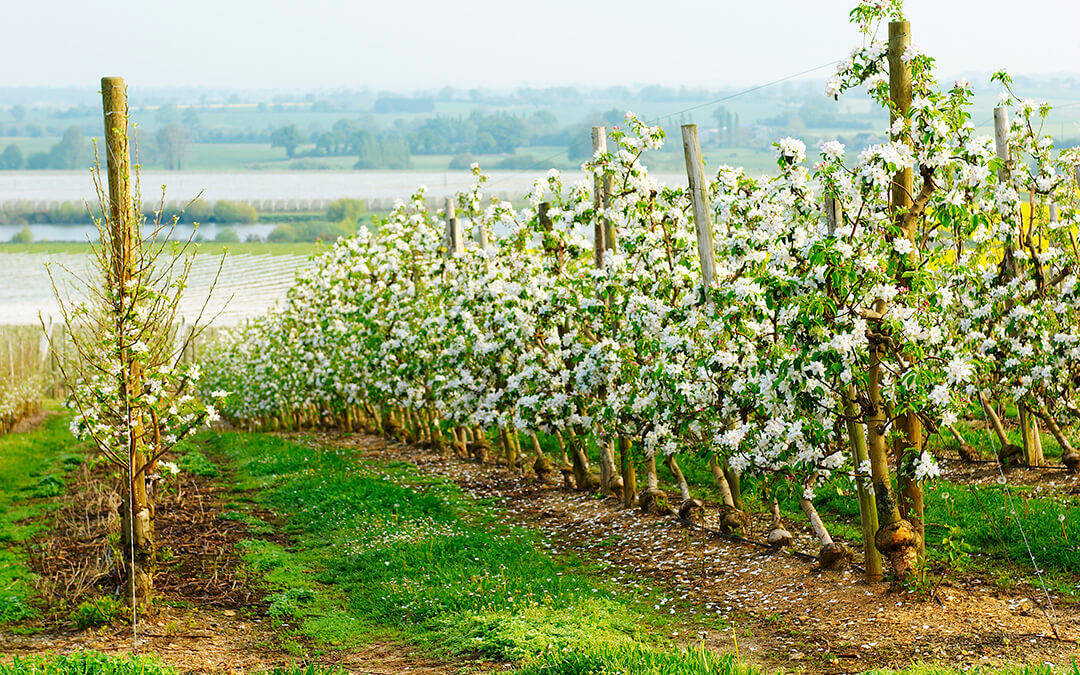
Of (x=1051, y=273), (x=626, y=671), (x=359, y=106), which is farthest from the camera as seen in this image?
(x=359, y=106)

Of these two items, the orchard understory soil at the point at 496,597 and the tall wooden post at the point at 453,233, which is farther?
the tall wooden post at the point at 453,233

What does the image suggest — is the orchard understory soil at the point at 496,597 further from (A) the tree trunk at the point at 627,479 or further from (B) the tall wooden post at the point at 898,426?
(B) the tall wooden post at the point at 898,426

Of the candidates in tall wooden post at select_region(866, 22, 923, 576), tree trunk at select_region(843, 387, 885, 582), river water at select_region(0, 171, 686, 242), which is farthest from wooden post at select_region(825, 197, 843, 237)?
river water at select_region(0, 171, 686, 242)

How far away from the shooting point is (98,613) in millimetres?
6949

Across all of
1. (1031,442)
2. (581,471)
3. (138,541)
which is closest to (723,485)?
(581,471)

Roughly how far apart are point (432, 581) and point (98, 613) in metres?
2.47

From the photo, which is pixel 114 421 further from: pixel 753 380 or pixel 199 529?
pixel 753 380

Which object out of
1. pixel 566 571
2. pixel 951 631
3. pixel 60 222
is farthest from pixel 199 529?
pixel 60 222

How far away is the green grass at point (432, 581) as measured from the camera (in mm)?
6066

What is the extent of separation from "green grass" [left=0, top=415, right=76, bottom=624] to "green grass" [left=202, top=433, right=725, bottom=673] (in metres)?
1.90

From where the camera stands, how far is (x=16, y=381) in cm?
2372

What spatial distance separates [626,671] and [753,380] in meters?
2.63

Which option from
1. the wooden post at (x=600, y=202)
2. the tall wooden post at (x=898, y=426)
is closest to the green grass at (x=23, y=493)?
the wooden post at (x=600, y=202)

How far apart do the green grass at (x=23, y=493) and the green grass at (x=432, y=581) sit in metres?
1.90
